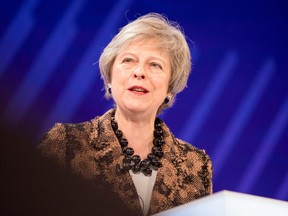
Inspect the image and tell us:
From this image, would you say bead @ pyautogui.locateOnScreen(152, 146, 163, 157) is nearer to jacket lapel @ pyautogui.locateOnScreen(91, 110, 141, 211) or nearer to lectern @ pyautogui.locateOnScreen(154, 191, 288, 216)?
jacket lapel @ pyautogui.locateOnScreen(91, 110, 141, 211)

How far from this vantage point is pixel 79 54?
224cm

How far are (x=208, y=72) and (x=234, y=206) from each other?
2.26m

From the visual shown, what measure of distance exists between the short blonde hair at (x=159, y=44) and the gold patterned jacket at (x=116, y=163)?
7.0 inches

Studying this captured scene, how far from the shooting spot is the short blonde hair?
1542 mm

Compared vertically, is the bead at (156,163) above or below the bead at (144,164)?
above

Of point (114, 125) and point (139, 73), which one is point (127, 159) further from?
point (139, 73)

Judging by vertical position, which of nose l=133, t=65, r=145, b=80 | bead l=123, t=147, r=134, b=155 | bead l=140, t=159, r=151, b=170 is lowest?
bead l=140, t=159, r=151, b=170

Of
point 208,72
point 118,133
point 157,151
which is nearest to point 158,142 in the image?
point 157,151

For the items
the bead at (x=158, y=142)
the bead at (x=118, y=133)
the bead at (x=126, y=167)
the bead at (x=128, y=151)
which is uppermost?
the bead at (x=158, y=142)

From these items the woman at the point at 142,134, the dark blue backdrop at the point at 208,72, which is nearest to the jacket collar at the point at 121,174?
the woman at the point at 142,134

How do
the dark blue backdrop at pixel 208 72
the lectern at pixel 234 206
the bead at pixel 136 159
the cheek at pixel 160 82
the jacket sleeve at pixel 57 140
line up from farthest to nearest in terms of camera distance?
the dark blue backdrop at pixel 208 72 → the cheek at pixel 160 82 → the bead at pixel 136 159 → the jacket sleeve at pixel 57 140 → the lectern at pixel 234 206

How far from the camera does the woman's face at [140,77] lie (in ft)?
4.92

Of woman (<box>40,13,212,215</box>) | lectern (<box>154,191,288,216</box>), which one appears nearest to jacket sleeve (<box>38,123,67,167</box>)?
woman (<box>40,13,212,215</box>)

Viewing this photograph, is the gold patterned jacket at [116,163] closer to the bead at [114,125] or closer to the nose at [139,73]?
the bead at [114,125]
